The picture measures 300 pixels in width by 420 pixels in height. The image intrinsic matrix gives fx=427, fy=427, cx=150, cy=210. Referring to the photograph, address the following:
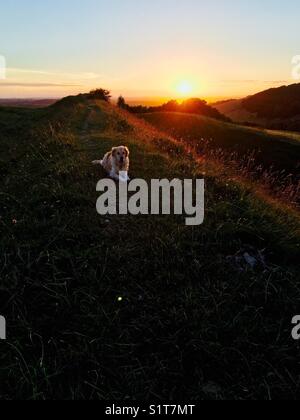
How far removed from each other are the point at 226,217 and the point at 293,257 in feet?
5.86

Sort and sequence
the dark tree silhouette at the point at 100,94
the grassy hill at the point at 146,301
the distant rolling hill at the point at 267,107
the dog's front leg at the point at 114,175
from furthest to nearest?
1. the distant rolling hill at the point at 267,107
2. the dark tree silhouette at the point at 100,94
3. the dog's front leg at the point at 114,175
4. the grassy hill at the point at 146,301

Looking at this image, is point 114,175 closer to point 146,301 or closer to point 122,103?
point 146,301

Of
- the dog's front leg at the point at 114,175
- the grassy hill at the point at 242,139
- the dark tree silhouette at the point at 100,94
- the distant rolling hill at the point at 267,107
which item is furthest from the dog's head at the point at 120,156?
the distant rolling hill at the point at 267,107

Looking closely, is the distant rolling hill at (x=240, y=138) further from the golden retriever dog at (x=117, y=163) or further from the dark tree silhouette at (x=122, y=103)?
the golden retriever dog at (x=117, y=163)

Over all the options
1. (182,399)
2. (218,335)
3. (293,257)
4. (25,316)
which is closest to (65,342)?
(25,316)

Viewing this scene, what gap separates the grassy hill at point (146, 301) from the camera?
5441mm

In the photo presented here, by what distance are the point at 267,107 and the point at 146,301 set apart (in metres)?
91.9

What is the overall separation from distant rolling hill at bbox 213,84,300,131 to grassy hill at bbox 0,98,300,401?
3135 inches

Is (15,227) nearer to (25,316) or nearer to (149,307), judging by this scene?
(25,316)

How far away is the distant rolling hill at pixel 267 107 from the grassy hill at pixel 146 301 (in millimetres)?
79636

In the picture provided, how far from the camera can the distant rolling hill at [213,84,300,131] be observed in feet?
289

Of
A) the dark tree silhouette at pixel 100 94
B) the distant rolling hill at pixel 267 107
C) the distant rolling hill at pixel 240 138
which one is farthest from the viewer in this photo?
the distant rolling hill at pixel 267 107

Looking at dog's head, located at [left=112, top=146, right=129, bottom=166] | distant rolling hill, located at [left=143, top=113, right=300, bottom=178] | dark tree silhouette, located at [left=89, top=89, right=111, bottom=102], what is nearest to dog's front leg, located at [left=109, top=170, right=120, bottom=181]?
dog's head, located at [left=112, top=146, right=129, bottom=166]

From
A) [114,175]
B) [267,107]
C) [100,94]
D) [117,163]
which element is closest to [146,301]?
[114,175]
